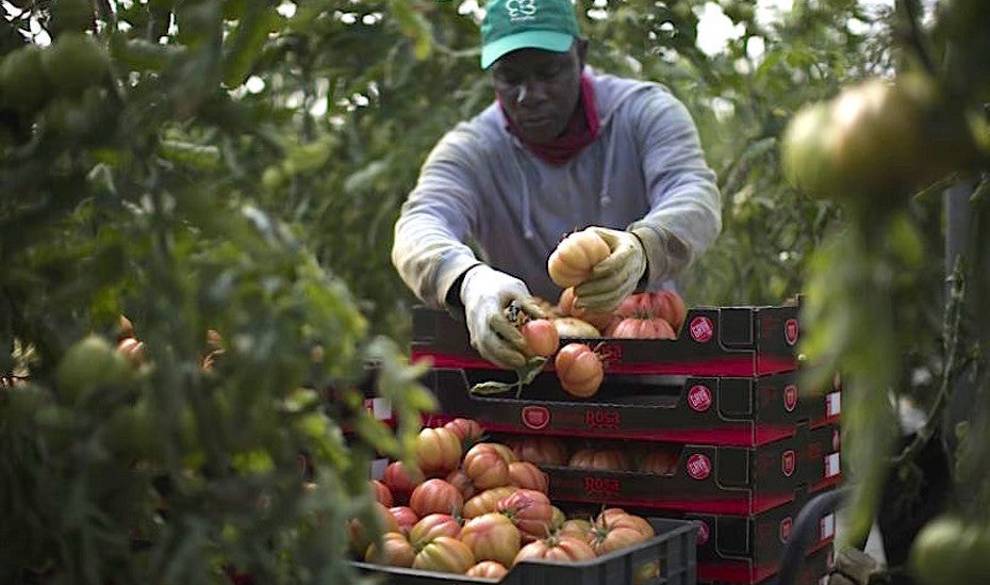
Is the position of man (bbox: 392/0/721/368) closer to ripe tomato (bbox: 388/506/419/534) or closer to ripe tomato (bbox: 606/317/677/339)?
ripe tomato (bbox: 606/317/677/339)

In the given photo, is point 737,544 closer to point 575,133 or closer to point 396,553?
point 396,553

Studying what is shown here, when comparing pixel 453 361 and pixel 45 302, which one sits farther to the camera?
pixel 453 361

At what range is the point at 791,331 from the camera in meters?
1.89

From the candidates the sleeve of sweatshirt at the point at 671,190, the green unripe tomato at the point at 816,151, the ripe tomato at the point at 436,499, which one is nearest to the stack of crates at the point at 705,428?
the ripe tomato at the point at 436,499

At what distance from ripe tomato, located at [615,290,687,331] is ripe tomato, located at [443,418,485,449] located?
0.31m

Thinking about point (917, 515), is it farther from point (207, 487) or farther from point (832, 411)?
point (207, 487)

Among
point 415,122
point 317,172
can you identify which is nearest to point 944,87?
point 415,122

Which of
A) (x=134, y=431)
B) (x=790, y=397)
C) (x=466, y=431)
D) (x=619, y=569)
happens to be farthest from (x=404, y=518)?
(x=134, y=431)

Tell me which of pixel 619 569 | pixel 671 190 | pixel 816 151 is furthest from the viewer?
pixel 671 190

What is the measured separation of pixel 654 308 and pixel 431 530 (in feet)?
2.15

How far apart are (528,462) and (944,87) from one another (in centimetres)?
128

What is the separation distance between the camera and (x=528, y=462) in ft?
6.15

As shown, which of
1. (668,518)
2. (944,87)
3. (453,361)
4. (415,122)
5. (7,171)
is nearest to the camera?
(944,87)

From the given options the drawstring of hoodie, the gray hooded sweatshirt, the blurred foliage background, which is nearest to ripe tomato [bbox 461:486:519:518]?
the blurred foliage background
